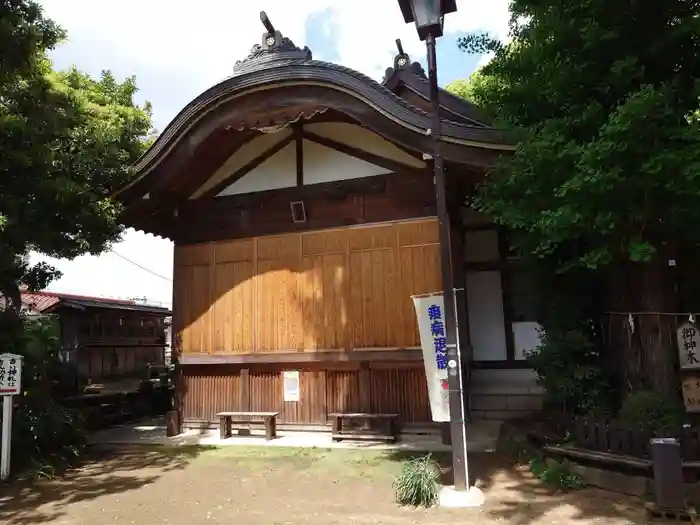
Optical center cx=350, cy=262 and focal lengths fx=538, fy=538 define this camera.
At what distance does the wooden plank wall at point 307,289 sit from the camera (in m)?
9.66

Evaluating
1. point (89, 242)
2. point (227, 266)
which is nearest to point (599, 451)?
point (227, 266)

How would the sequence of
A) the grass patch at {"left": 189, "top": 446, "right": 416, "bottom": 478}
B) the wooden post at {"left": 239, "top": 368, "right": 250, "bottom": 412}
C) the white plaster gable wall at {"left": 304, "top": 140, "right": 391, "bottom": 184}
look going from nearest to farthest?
the grass patch at {"left": 189, "top": 446, "right": 416, "bottom": 478} → the white plaster gable wall at {"left": 304, "top": 140, "right": 391, "bottom": 184} → the wooden post at {"left": 239, "top": 368, "right": 250, "bottom": 412}

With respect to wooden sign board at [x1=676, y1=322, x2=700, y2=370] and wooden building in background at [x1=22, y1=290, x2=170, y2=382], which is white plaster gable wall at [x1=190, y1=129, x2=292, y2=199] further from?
wooden sign board at [x1=676, y1=322, x2=700, y2=370]

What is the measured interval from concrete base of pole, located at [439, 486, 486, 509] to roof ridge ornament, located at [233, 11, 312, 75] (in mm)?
8616

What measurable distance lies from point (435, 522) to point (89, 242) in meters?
7.09

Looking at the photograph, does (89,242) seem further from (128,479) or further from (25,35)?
(128,479)

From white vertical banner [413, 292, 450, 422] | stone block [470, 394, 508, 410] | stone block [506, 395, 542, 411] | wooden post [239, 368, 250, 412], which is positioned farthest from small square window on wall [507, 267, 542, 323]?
wooden post [239, 368, 250, 412]

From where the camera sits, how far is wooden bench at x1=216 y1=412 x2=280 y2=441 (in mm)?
9898

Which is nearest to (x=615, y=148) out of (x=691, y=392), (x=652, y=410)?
(x=652, y=410)

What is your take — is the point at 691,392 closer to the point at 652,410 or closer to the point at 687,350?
the point at 687,350

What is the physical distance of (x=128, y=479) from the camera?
25.4 ft

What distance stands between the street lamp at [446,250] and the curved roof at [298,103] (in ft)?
5.13

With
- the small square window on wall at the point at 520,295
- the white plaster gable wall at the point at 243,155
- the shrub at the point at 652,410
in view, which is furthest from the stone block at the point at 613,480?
the white plaster gable wall at the point at 243,155

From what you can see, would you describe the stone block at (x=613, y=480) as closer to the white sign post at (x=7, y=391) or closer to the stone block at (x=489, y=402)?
the stone block at (x=489, y=402)
